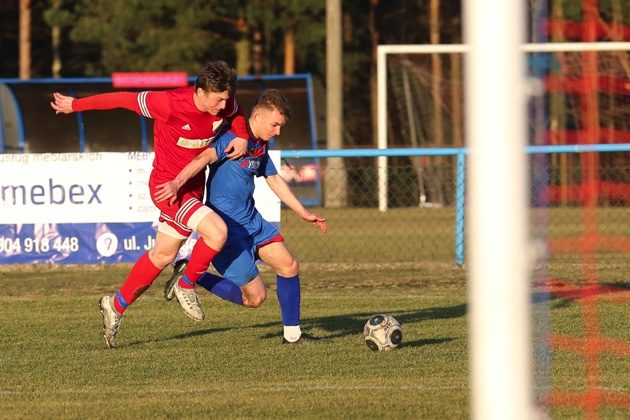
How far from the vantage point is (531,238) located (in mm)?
4273

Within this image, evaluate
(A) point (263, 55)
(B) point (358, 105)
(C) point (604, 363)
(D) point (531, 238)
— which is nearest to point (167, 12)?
(A) point (263, 55)

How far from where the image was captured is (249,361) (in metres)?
7.86

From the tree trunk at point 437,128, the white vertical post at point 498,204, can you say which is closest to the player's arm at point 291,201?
A: the white vertical post at point 498,204

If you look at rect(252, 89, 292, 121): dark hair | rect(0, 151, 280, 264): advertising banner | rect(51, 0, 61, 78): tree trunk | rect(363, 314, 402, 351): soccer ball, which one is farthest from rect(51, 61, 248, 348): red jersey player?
rect(51, 0, 61, 78): tree trunk

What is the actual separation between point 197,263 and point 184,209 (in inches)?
13.6

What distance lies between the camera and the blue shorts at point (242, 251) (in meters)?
8.41

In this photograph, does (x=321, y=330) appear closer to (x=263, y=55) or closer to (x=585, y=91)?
(x=585, y=91)

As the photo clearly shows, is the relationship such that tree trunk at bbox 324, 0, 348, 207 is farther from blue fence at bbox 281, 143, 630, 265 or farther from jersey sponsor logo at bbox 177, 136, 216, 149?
jersey sponsor logo at bbox 177, 136, 216, 149

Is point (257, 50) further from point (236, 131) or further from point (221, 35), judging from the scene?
point (236, 131)

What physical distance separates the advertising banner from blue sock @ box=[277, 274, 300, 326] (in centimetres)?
553

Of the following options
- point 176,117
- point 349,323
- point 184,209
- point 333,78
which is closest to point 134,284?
point 184,209

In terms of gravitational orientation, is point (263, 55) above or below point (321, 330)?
above

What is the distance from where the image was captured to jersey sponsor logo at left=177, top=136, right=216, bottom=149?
832 centimetres

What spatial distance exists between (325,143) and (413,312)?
60.7 ft
